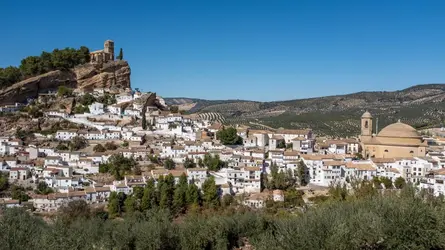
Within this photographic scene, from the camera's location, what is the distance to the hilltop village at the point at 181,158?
2962cm

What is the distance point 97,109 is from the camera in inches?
1705

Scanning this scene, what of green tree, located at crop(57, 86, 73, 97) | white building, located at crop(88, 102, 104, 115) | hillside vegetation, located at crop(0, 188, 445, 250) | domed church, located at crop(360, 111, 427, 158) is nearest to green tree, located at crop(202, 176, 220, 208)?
hillside vegetation, located at crop(0, 188, 445, 250)

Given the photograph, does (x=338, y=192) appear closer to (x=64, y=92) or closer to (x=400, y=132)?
(x=400, y=132)

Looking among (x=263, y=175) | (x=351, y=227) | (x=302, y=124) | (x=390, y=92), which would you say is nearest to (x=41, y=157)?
(x=263, y=175)

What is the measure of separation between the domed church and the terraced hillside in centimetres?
2754

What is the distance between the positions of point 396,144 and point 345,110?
6557 cm

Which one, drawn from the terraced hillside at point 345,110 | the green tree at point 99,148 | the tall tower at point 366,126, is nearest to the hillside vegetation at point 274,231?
the green tree at point 99,148

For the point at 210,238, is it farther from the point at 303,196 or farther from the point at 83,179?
the point at 83,179

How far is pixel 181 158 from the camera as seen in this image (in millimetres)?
34688

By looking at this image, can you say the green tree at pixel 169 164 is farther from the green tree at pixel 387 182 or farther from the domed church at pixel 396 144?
the domed church at pixel 396 144

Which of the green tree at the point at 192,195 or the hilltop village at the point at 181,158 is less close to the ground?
the hilltop village at the point at 181,158

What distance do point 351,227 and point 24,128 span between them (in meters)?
33.2

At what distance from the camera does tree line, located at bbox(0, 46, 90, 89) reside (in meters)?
44.5

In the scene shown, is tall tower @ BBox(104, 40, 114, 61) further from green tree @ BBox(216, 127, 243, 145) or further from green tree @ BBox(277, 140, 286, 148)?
green tree @ BBox(277, 140, 286, 148)
